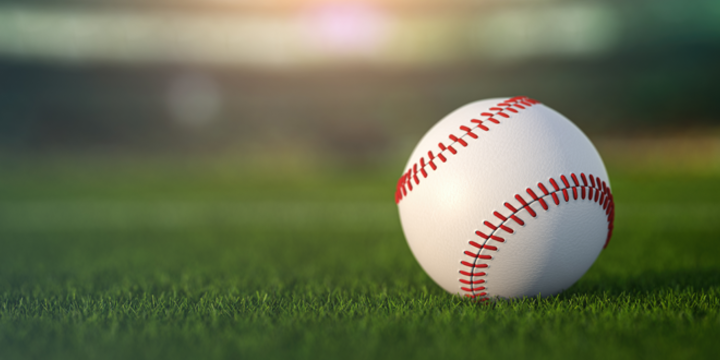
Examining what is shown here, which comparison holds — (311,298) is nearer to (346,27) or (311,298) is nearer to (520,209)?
(520,209)

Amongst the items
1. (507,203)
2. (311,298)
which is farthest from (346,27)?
(507,203)

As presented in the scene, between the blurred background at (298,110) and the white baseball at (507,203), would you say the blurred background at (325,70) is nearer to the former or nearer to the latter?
the blurred background at (298,110)

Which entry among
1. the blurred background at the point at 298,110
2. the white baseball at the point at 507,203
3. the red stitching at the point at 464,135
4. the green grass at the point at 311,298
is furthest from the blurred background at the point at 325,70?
the white baseball at the point at 507,203

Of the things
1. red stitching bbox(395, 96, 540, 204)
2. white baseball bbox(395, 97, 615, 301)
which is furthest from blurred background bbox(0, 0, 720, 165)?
white baseball bbox(395, 97, 615, 301)

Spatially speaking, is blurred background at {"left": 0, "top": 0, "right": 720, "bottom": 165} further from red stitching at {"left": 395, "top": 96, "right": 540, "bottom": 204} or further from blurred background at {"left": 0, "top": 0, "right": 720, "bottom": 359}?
red stitching at {"left": 395, "top": 96, "right": 540, "bottom": 204}

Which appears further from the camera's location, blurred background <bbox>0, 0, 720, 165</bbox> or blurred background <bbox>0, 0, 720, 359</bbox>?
blurred background <bbox>0, 0, 720, 165</bbox>

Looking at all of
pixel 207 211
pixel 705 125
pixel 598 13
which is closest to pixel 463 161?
pixel 207 211

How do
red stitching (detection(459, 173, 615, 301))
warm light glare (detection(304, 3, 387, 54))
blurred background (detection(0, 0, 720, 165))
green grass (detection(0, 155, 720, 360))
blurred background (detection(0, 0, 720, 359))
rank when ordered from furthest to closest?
warm light glare (detection(304, 3, 387, 54)), blurred background (detection(0, 0, 720, 165)), blurred background (detection(0, 0, 720, 359)), red stitching (detection(459, 173, 615, 301)), green grass (detection(0, 155, 720, 360))
